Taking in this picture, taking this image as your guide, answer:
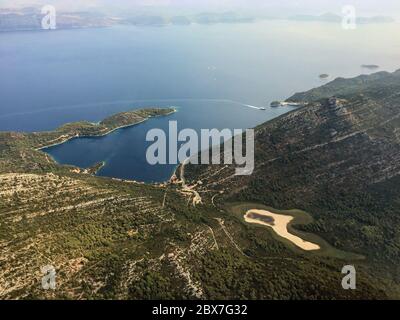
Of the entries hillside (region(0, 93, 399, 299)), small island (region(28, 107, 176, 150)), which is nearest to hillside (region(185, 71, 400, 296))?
hillside (region(0, 93, 399, 299))

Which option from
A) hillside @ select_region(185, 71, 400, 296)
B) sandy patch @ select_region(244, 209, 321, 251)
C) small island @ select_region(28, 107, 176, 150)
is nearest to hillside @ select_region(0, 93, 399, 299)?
hillside @ select_region(185, 71, 400, 296)

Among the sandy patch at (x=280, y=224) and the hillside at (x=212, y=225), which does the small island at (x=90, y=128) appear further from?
the sandy patch at (x=280, y=224)

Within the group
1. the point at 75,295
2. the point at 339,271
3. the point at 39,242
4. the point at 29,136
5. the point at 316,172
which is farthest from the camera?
the point at 29,136

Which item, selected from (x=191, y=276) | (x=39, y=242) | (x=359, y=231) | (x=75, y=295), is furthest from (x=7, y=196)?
(x=359, y=231)

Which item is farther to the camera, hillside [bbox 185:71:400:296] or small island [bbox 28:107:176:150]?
small island [bbox 28:107:176:150]

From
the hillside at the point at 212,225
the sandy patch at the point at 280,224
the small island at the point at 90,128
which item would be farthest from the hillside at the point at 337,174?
the small island at the point at 90,128

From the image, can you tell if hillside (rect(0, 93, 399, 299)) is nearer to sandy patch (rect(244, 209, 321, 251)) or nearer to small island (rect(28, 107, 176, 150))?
sandy patch (rect(244, 209, 321, 251))

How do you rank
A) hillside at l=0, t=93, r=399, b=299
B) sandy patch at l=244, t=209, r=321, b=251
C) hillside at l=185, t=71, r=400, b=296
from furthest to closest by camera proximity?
hillside at l=185, t=71, r=400, b=296 → sandy patch at l=244, t=209, r=321, b=251 → hillside at l=0, t=93, r=399, b=299

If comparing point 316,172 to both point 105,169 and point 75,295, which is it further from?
point 75,295

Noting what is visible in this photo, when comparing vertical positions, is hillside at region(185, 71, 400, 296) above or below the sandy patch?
above

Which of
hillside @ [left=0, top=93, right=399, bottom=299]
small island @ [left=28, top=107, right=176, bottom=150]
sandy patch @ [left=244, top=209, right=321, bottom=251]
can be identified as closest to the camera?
hillside @ [left=0, top=93, right=399, bottom=299]
